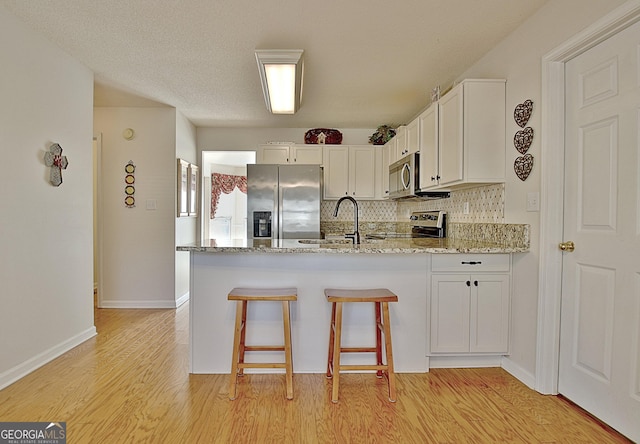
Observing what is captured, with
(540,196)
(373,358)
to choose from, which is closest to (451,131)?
(540,196)

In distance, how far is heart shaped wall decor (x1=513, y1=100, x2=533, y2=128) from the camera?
2.21m

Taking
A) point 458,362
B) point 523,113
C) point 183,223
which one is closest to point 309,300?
point 458,362

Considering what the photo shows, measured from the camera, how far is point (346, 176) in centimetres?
466

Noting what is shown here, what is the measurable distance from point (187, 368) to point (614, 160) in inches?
111

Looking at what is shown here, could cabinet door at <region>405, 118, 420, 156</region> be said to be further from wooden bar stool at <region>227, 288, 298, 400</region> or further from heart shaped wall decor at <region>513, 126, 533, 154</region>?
wooden bar stool at <region>227, 288, 298, 400</region>

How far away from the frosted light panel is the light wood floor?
218cm

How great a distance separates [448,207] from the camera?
3.48m

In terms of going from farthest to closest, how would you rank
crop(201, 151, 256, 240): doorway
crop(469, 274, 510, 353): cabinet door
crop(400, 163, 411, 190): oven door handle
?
crop(201, 151, 256, 240): doorway
crop(400, 163, 411, 190): oven door handle
crop(469, 274, 510, 353): cabinet door

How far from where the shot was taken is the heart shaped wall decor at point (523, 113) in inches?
87.0

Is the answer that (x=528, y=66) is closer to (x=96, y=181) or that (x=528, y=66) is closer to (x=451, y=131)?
(x=451, y=131)

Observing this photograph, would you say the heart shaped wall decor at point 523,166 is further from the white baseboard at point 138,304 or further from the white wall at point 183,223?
the white baseboard at point 138,304

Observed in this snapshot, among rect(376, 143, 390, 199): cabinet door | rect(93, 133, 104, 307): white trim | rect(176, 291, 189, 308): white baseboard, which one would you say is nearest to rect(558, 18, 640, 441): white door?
rect(376, 143, 390, 199): cabinet door

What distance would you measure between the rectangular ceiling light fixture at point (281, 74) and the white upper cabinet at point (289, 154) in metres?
1.45

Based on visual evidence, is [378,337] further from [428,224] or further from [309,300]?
[428,224]
